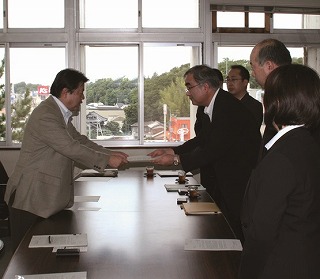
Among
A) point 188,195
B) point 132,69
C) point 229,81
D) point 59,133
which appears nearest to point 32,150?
point 59,133

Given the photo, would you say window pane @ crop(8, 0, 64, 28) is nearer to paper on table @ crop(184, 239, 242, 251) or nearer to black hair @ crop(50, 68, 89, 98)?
black hair @ crop(50, 68, 89, 98)

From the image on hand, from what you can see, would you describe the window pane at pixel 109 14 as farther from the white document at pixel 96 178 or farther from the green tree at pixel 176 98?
the white document at pixel 96 178

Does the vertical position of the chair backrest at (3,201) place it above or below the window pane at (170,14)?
below

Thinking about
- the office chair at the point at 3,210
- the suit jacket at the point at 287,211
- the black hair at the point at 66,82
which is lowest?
the office chair at the point at 3,210

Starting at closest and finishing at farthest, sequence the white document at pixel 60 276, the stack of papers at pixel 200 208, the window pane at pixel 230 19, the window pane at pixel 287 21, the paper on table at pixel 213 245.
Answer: the white document at pixel 60 276 → the paper on table at pixel 213 245 → the stack of papers at pixel 200 208 → the window pane at pixel 230 19 → the window pane at pixel 287 21

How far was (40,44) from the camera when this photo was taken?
727 centimetres

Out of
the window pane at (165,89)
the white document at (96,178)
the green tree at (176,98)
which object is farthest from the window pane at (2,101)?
the white document at (96,178)

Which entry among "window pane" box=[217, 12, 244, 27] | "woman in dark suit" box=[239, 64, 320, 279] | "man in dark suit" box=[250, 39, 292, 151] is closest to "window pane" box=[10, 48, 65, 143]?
"window pane" box=[217, 12, 244, 27]

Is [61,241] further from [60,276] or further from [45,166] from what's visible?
[45,166]

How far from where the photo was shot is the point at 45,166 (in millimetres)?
3135

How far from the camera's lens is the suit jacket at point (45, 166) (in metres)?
3.07

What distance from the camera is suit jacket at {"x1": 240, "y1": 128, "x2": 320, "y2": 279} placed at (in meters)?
1.65

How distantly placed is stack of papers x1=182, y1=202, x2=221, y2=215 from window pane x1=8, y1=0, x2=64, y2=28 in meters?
4.71

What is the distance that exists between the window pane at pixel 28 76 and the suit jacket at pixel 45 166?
13.4 ft
